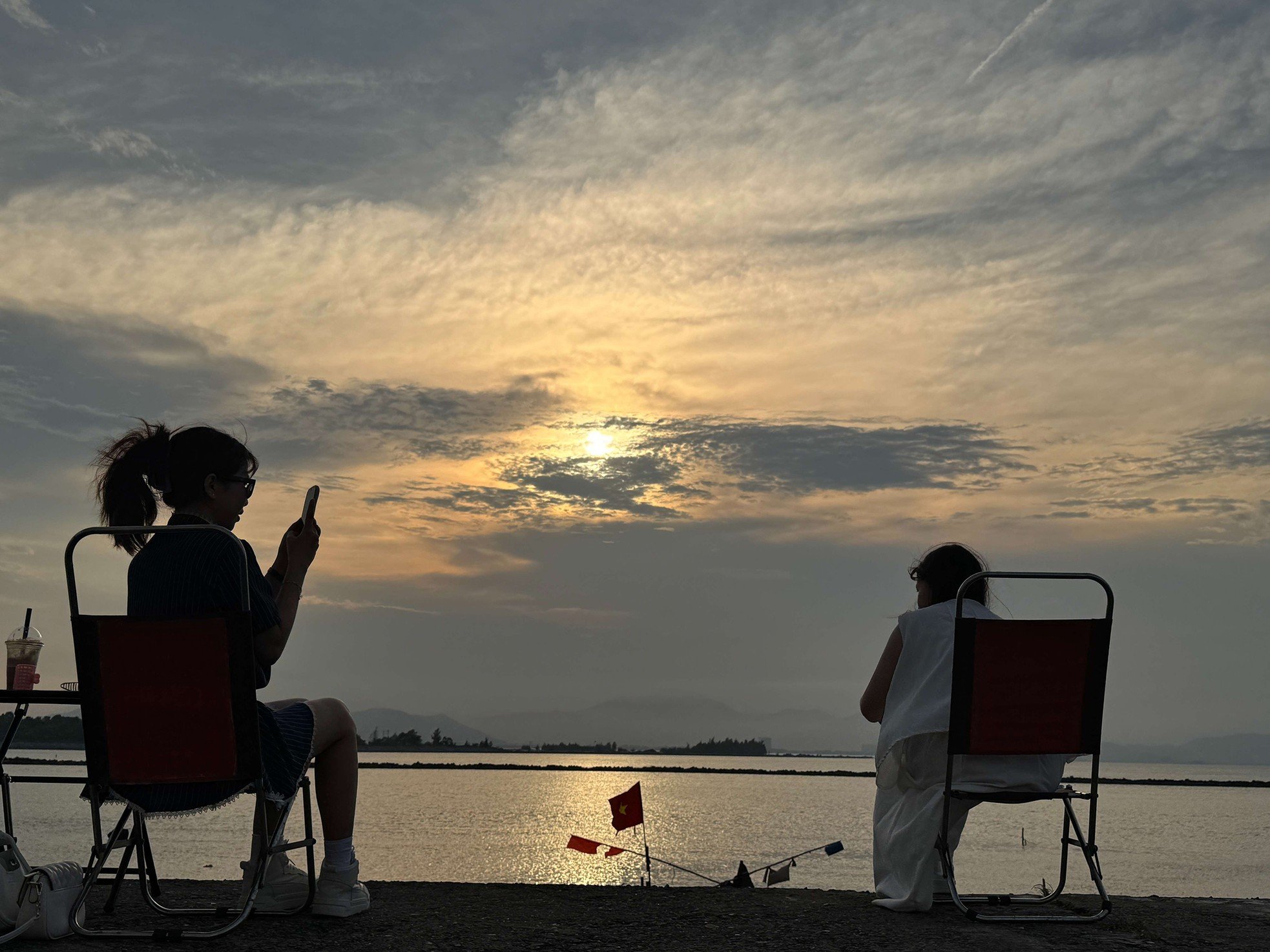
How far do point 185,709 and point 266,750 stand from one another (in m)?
0.30

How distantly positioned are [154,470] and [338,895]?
161 cm

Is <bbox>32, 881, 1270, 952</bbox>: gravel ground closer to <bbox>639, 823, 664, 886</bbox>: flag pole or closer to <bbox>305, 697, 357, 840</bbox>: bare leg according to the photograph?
<bbox>305, 697, 357, 840</bbox>: bare leg

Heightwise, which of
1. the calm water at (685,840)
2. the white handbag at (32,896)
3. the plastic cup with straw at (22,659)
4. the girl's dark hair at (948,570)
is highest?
the girl's dark hair at (948,570)

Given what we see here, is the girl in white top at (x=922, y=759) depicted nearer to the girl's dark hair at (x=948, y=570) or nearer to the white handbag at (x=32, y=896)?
the girl's dark hair at (x=948, y=570)

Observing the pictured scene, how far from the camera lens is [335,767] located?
372cm

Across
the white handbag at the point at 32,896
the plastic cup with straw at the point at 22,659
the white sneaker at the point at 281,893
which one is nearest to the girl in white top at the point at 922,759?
the white sneaker at the point at 281,893

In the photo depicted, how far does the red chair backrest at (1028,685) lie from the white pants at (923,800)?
120mm

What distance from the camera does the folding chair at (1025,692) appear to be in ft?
13.2

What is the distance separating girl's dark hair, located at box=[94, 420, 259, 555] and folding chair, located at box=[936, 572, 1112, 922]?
9.16ft

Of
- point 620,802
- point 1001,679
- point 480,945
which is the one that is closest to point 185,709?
point 480,945

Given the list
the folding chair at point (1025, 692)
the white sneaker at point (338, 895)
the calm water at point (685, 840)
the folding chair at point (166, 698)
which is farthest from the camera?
the calm water at point (685, 840)

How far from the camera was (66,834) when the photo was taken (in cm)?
5678

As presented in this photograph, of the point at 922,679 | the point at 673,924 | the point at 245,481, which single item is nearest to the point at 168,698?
the point at 245,481

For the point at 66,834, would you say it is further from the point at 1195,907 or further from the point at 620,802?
the point at 1195,907
